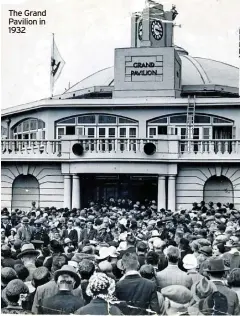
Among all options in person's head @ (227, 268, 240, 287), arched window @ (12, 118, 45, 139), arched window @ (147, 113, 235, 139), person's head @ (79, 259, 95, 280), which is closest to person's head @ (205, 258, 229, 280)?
person's head @ (227, 268, 240, 287)

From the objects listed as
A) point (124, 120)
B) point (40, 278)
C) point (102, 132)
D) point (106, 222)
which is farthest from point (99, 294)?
point (124, 120)

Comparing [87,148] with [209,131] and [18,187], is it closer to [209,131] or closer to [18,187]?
[18,187]

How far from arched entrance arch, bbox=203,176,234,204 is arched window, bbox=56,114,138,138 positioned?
11.6 feet

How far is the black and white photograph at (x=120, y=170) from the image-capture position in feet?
20.3

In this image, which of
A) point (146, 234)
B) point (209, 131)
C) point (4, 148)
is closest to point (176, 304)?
point (146, 234)

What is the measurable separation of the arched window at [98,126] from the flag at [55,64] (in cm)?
366

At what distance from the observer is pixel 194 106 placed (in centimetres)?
1783

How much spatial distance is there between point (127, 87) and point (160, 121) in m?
1.52

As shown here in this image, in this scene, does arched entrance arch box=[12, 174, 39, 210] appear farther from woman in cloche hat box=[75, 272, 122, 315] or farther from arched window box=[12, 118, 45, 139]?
woman in cloche hat box=[75, 272, 122, 315]

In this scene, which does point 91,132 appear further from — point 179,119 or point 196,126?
point 196,126

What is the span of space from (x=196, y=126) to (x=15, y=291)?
42.1 ft

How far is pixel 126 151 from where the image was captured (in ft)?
52.2

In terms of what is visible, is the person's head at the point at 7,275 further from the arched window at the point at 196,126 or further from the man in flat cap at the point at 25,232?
the arched window at the point at 196,126

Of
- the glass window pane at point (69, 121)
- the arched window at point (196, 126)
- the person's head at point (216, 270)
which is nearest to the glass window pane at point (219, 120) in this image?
the arched window at point (196, 126)
